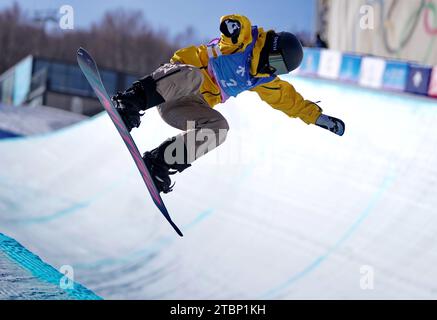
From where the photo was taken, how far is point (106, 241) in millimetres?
5020

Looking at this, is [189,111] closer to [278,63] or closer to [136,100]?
[136,100]

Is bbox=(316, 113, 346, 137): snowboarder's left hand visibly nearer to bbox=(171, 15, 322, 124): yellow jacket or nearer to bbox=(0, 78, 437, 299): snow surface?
bbox=(171, 15, 322, 124): yellow jacket

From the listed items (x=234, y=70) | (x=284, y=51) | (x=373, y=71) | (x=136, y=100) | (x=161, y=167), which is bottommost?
(x=373, y=71)

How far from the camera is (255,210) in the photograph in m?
5.32

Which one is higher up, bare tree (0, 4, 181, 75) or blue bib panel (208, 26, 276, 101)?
blue bib panel (208, 26, 276, 101)

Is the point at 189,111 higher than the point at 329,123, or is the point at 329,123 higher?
the point at 189,111

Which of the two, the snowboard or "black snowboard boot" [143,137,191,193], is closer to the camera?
the snowboard

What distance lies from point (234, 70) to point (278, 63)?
→ 0.81 feet

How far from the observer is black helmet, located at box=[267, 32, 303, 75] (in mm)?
3098

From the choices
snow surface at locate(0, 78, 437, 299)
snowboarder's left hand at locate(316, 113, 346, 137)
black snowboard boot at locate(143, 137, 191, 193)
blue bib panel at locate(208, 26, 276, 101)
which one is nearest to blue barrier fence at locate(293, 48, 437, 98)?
snow surface at locate(0, 78, 437, 299)

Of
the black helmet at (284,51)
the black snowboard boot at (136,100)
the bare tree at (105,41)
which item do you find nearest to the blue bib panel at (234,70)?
the black helmet at (284,51)

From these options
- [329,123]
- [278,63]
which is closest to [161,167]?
[278,63]

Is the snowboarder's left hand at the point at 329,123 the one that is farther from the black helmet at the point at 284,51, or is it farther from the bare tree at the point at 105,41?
the bare tree at the point at 105,41

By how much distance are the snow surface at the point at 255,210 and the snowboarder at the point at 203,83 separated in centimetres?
144
